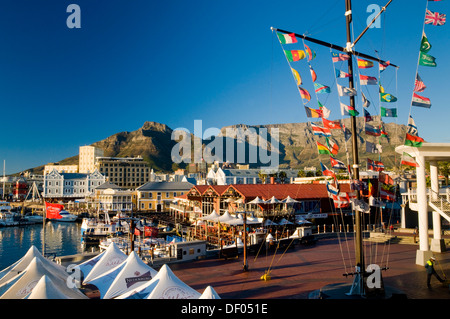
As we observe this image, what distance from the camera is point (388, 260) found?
19906 millimetres

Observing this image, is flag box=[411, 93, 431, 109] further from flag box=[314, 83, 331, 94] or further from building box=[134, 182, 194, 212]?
building box=[134, 182, 194, 212]

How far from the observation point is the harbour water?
43.2m

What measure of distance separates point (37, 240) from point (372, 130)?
55.7 meters

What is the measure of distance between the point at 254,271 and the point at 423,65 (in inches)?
489

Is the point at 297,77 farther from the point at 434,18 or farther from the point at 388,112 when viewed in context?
the point at 434,18

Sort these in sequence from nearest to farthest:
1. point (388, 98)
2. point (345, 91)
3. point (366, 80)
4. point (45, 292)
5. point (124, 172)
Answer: point (45, 292), point (345, 91), point (366, 80), point (388, 98), point (124, 172)

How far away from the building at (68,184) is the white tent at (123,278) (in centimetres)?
10096

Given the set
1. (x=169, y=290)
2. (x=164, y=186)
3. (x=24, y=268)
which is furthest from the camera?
(x=164, y=186)

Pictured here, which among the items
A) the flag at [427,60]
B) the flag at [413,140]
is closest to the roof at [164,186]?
the flag at [413,140]

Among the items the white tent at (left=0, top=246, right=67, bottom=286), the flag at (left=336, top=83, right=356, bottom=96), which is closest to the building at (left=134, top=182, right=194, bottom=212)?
the white tent at (left=0, top=246, right=67, bottom=286)

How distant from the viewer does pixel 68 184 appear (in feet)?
370

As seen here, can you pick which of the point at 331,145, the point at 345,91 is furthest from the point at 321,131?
the point at 345,91

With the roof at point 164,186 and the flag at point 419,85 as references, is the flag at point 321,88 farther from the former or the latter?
the roof at point 164,186
